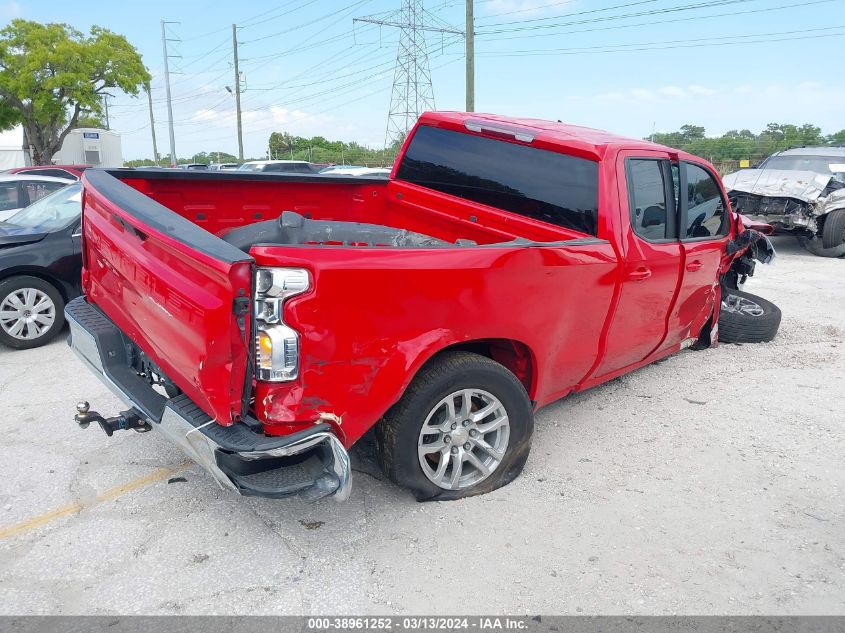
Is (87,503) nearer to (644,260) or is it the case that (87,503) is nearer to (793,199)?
(644,260)

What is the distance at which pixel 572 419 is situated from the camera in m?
4.41

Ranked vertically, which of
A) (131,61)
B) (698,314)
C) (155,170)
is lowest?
(698,314)

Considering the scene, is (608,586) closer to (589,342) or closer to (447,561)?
(447,561)

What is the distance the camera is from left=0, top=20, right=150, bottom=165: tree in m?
32.0

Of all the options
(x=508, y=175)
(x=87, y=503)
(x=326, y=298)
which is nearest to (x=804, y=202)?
(x=508, y=175)

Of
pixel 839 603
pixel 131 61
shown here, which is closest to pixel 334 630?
pixel 839 603

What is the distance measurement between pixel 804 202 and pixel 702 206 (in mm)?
8041

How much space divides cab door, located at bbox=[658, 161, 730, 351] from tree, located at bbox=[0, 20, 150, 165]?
1399 inches

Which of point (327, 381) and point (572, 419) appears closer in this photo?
point (327, 381)

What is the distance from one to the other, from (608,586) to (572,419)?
5.77ft

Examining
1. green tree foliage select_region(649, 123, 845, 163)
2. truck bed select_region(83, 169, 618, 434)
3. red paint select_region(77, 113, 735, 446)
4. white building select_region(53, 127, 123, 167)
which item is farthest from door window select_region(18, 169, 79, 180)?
white building select_region(53, 127, 123, 167)

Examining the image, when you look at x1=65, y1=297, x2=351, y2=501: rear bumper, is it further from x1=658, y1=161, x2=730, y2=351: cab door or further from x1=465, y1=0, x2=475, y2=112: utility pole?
x1=465, y1=0, x2=475, y2=112: utility pole

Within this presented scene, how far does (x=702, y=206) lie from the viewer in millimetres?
4734

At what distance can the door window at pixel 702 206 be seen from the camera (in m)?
4.49
